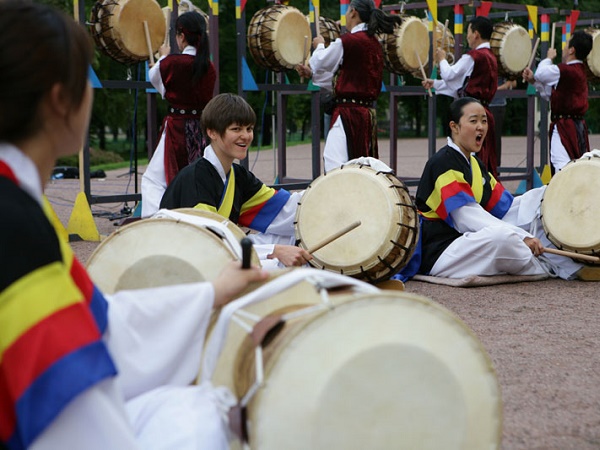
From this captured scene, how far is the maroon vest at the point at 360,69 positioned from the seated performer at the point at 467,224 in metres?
1.60

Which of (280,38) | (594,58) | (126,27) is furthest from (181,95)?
(594,58)

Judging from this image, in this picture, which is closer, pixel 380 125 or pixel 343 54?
pixel 343 54

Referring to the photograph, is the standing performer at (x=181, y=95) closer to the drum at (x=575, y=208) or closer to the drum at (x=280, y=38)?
the drum at (x=280, y=38)

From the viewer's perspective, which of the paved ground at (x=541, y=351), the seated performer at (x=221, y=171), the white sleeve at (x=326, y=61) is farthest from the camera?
the white sleeve at (x=326, y=61)

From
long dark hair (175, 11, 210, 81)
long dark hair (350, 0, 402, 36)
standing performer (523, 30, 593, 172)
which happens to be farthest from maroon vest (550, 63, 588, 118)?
long dark hair (175, 11, 210, 81)

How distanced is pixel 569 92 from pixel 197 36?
11.0 ft

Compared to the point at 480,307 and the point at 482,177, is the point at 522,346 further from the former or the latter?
the point at 482,177

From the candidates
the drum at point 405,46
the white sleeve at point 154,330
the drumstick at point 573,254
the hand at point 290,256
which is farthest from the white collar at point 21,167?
the drum at point 405,46

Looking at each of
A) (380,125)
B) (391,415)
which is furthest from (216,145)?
(380,125)

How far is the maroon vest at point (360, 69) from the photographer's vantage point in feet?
18.2

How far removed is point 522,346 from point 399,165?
849cm

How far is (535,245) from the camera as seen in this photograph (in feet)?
12.8

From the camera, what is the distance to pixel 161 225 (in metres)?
Result: 1.95

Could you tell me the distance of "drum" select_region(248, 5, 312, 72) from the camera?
19.9 feet
